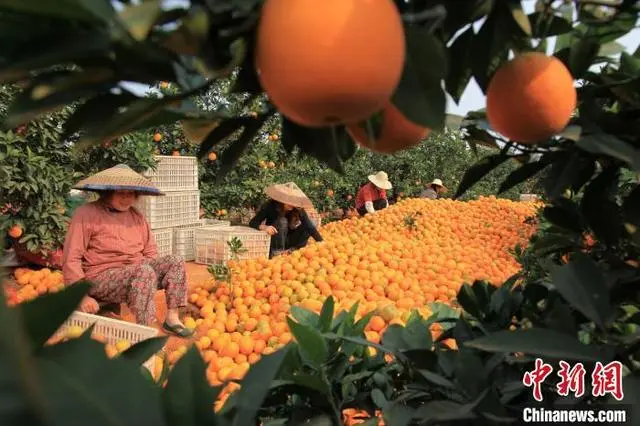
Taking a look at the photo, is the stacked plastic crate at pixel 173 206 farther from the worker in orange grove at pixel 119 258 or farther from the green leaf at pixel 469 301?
the green leaf at pixel 469 301

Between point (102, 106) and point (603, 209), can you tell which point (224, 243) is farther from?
point (102, 106)

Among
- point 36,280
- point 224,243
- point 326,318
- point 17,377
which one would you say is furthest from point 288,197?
point 17,377

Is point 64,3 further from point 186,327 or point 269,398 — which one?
point 186,327

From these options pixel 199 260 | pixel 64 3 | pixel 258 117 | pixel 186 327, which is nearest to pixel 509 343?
pixel 258 117

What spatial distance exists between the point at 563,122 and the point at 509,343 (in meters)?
0.27

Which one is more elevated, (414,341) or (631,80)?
(631,80)

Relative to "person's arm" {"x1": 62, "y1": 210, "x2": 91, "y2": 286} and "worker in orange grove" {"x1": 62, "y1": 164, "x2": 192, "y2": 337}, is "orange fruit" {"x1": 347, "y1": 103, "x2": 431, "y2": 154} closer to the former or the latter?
"worker in orange grove" {"x1": 62, "y1": 164, "x2": 192, "y2": 337}

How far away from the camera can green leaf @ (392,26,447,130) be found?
465mm

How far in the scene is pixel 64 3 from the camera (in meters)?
0.34

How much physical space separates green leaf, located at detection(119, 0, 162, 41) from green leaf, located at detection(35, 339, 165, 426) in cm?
22

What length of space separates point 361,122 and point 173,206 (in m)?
5.37

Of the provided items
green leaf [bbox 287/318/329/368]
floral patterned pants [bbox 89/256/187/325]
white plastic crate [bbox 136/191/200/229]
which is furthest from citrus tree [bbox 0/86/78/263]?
green leaf [bbox 287/318/329/368]

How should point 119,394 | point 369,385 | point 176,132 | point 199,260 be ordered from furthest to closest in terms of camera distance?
1. point 176,132
2. point 199,260
3. point 369,385
4. point 119,394

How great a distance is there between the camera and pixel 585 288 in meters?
0.67
